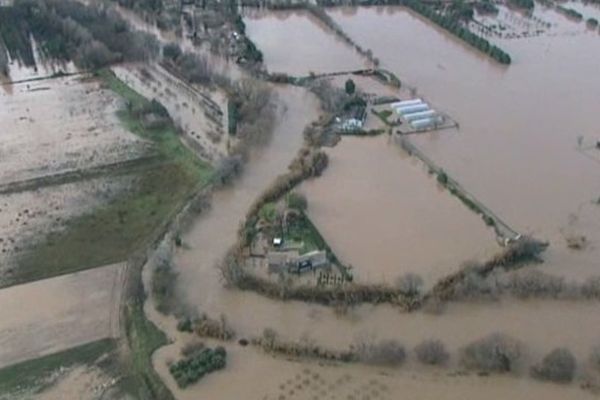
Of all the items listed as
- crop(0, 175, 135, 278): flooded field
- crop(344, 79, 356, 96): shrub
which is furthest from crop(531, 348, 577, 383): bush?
crop(344, 79, 356, 96): shrub

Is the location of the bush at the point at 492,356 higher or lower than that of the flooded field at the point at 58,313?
higher

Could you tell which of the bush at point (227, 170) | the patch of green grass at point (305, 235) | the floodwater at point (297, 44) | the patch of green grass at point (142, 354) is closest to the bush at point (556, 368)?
the patch of green grass at point (305, 235)

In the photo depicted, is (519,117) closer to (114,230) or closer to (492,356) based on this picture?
(492,356)

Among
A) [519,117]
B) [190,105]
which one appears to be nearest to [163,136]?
[190,105]

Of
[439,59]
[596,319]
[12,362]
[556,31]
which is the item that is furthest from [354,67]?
[12,362]

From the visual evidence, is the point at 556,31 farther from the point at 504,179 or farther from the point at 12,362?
the point at 12,362

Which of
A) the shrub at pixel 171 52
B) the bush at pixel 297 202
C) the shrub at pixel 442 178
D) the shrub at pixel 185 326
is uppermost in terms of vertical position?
the shrub at pixel 171 52

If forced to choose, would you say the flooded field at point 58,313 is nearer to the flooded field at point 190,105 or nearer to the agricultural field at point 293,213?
the agricultural field at point 293,213
